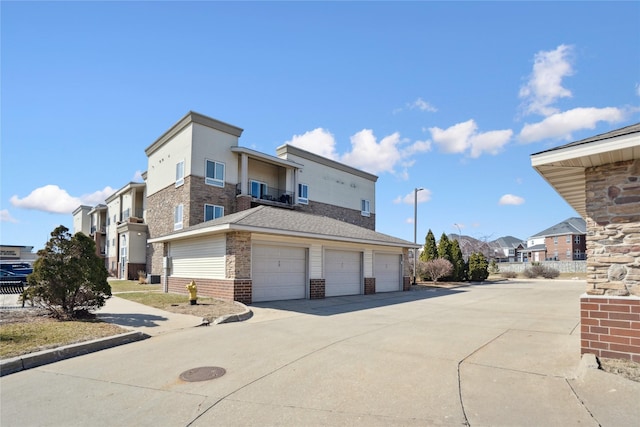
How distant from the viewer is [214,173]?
27.0 m

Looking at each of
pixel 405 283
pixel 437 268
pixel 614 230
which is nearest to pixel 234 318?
pixel 614 230

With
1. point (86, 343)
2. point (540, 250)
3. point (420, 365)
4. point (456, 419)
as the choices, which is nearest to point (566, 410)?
point (456, 419)

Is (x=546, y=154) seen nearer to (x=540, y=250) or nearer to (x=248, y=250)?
(x=248, y=250)

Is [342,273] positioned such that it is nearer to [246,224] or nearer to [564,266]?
[246,224]

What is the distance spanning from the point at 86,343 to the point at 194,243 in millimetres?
10210

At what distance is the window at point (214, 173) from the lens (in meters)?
26.5

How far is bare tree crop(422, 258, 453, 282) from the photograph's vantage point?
107ft

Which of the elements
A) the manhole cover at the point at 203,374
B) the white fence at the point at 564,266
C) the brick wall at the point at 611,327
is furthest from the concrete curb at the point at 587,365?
the white fence at the point at 564,266

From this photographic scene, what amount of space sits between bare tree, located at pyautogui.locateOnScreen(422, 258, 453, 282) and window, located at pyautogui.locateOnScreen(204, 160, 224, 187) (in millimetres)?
19024

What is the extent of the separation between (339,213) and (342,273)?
18598 mm

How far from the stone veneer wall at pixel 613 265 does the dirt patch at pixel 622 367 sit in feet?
0.42

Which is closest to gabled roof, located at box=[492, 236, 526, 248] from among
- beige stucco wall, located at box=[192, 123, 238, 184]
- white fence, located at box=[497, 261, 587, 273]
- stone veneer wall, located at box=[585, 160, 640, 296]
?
white fence, located at box=[497, 261, 587, 273]

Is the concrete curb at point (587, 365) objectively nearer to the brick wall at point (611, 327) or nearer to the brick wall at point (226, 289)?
the brick wall at point (611, 327)

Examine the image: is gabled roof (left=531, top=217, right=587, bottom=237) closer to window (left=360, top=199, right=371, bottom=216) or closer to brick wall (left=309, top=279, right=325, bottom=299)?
window (left=360, top=199, right=371, bottom=216)
